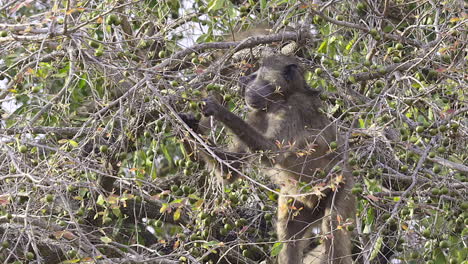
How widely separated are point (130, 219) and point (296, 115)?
1606 millimetres

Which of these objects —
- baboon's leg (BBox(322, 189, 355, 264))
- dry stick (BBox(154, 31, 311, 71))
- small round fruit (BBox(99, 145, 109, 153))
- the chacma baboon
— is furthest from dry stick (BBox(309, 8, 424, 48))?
small round fruit (BBox(99, 145, 109, 153))

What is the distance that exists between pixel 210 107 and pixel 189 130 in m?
0.99

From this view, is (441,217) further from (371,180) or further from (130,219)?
(130,219)

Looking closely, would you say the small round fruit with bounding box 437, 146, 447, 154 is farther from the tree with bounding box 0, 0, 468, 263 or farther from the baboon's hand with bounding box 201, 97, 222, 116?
the baboon's hand with bounding box 201, 97, 222, 116

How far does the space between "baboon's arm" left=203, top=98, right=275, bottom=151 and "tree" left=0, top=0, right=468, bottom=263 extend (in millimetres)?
122

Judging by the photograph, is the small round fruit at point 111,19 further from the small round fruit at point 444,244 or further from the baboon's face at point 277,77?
the small round fruit at point 444,244

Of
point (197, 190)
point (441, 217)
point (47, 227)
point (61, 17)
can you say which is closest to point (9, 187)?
point (47, 227)

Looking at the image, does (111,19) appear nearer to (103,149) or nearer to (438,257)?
(103,149)

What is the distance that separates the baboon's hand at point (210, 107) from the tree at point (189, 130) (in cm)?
7

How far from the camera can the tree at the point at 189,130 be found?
385 cm

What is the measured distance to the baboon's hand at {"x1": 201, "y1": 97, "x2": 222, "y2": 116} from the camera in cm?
466

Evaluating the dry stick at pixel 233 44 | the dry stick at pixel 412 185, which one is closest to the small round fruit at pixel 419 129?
the dry stick at pixel 412 185

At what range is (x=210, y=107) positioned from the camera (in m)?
4.71

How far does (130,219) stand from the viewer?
19.8 feet
